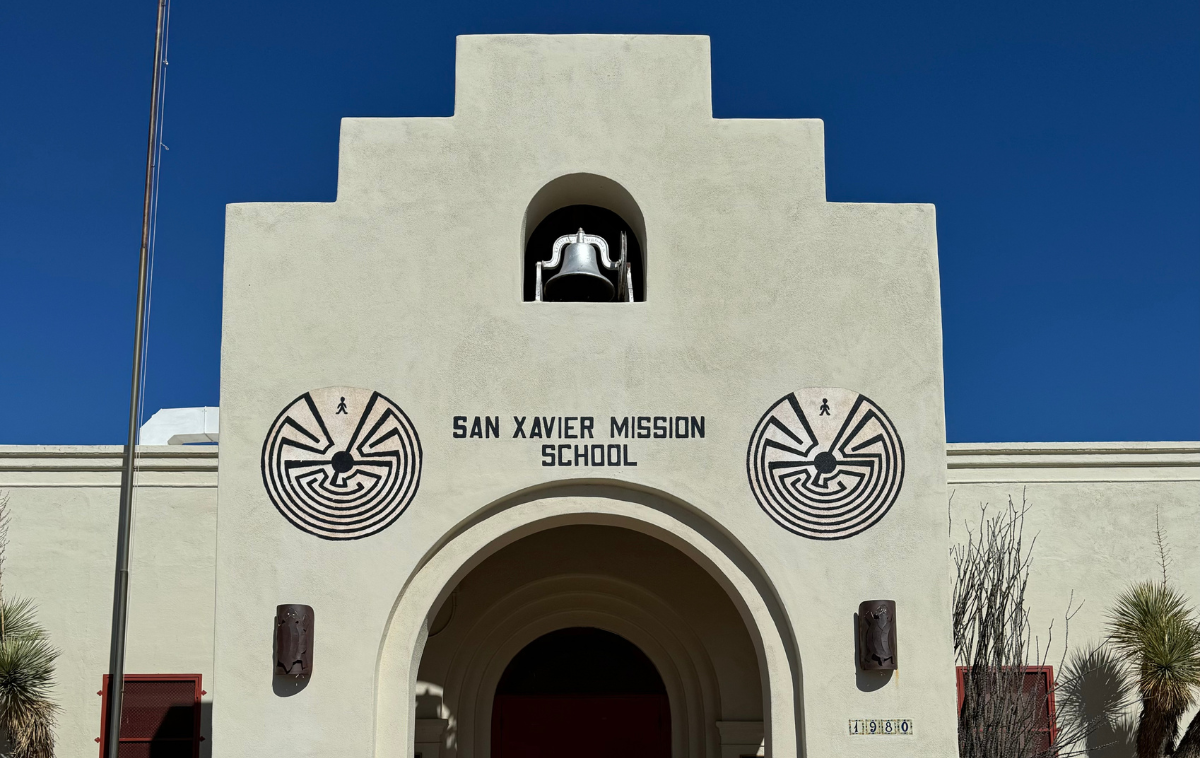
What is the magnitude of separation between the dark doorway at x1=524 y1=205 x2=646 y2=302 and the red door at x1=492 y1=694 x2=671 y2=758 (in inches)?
176

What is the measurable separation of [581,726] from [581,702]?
255 millimetres

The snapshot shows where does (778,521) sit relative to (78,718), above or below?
above

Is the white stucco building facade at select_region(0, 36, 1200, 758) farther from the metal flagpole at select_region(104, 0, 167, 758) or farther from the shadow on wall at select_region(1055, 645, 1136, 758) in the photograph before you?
the shadow on wall at select_region(1055, 645, 1136, 758)

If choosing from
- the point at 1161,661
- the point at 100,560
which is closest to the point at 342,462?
the point at 100,560

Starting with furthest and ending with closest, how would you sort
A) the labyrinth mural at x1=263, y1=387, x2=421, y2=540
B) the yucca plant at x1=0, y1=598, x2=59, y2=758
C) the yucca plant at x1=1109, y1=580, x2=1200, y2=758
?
the yucca plant at x1=1109, y1=580, x2=1200, y2=758, the yucca plant at x1=0, y1=598, x2=59, y2=758, the labyrinth mural at x1=263, y1=387, x2=421, y2=540

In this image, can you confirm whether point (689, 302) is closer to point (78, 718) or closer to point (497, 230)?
point (497, 230)

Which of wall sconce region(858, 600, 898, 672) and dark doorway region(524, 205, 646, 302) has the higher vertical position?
dark doorway region(524, 205, 646, 302)

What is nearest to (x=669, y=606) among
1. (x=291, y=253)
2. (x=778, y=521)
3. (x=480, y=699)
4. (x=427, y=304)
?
(x=480, y=699)

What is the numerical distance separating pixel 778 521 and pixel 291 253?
468cm

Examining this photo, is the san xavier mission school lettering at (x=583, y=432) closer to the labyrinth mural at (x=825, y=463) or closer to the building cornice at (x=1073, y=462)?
the labyrinth mural at (x=825, y=463)

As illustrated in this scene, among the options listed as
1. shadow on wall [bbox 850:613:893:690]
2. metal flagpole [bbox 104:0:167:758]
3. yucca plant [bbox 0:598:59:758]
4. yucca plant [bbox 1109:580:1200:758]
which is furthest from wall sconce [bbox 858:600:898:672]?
yucca plant [bbox 0:598:59:758]

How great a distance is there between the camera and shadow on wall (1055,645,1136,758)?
1409cm

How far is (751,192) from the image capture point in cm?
1125

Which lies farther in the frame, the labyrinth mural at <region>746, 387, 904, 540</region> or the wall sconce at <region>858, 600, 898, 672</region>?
the labyrinth mural at <region>746, 387, 904, 540</region>
